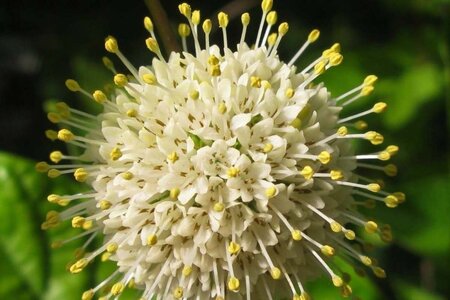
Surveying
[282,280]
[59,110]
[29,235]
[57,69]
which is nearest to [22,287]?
[29,235]

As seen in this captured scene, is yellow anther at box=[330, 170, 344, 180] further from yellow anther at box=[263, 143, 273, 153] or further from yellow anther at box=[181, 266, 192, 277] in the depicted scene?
yellow anther at box=[181, 266, 192, 277]

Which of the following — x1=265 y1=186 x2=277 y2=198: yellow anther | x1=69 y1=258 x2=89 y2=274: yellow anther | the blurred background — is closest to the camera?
x1=265 y1=186 x2=277 y2=198: yellow anther

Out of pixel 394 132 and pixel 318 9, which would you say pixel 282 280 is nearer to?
pixel 394 132

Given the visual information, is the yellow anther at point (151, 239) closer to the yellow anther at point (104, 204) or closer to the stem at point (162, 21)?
the yellow anther at point (104, 204)

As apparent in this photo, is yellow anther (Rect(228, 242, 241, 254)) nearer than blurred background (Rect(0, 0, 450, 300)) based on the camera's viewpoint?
Yes

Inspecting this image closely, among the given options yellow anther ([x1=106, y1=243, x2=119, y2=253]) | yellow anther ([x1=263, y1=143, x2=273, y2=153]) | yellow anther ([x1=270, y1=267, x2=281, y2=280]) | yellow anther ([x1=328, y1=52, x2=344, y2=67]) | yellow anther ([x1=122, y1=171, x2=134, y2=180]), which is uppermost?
yellow anther ([x1=122, y1=171, x2=134, y2=180])

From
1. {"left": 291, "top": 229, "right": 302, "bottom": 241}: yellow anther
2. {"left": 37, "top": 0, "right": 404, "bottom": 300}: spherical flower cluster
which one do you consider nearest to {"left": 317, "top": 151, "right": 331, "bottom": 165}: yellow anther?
{"left": 37, "top": 0, "right": 404, "bottom": 300}: spherical flower cluster

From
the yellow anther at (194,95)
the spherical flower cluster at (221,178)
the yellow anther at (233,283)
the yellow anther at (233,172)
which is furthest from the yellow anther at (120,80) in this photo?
the yellow anther at (233,283)

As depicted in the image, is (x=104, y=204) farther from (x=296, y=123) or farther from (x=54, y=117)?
(x=296, y=123)

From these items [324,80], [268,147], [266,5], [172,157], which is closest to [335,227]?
[268,147]
